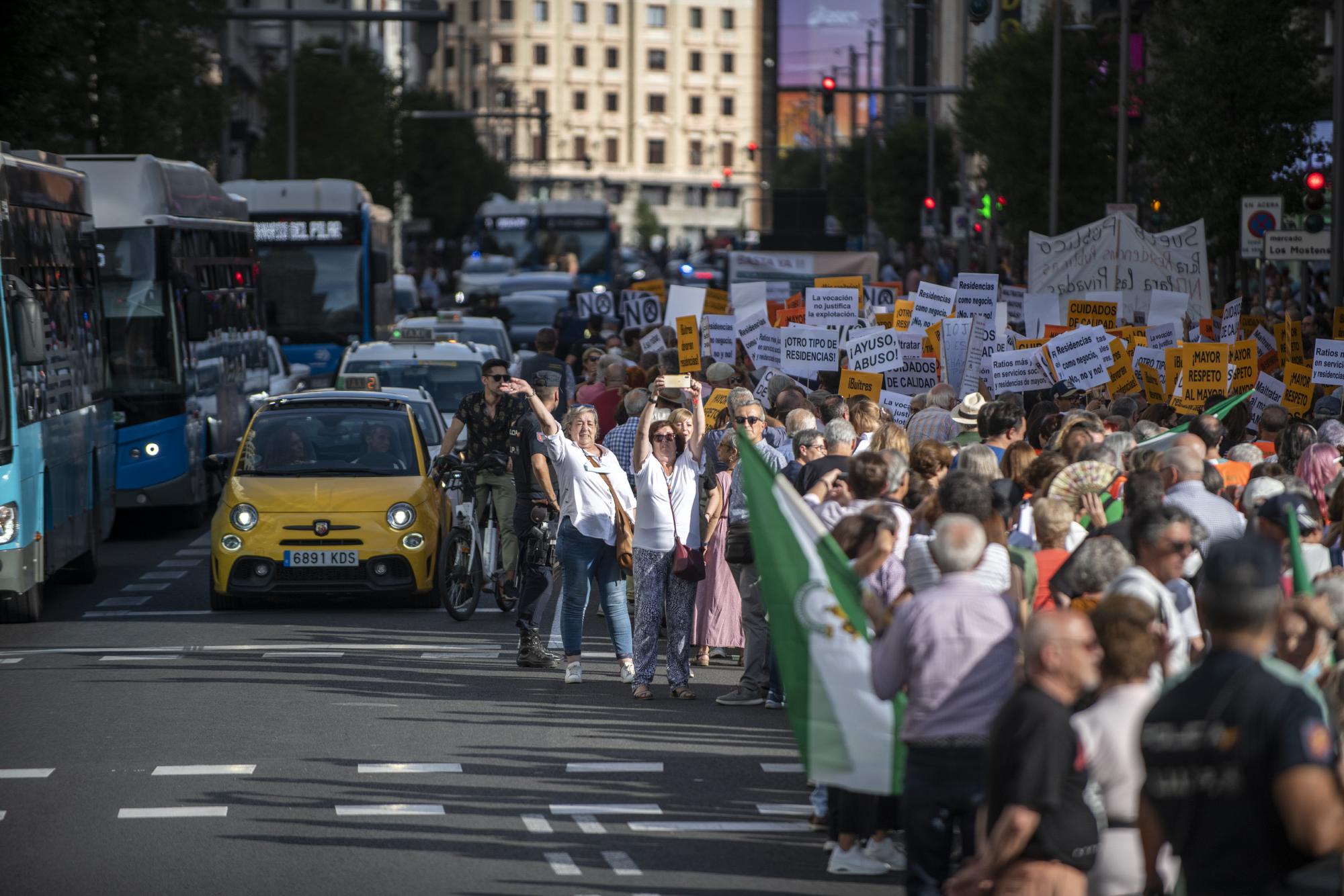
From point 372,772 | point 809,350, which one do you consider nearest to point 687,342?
point 809,350

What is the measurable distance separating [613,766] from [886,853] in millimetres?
2224

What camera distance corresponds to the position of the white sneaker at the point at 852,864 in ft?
27.0

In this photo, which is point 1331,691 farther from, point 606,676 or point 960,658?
point 606,676

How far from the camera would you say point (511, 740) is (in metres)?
10.9

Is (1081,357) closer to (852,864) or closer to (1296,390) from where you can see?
(1296,390)

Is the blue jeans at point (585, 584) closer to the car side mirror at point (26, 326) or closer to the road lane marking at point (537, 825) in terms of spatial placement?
the road lane marking at point (537, 825)

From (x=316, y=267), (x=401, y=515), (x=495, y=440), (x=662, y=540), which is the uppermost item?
(x=316, y=267)

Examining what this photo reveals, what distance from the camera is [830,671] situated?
752 centimetres

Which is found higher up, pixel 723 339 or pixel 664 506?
pixel 723 339

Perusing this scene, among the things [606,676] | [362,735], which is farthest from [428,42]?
[362,735]

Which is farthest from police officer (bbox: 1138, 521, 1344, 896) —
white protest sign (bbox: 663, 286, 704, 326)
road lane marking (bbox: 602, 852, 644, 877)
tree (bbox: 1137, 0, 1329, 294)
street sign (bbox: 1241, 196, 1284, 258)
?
tree (bbox: 1137, 0, 1329, 294)

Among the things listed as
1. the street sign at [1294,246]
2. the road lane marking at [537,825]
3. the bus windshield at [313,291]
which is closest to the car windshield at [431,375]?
the street sign at [1294,246]

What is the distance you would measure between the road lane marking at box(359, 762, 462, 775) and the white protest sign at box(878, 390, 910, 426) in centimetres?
720

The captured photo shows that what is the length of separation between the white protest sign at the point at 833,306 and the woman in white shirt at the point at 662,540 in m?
7.86
